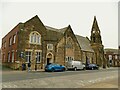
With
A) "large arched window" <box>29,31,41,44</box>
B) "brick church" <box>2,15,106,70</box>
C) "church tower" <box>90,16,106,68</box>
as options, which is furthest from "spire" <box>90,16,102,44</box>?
"large arched window" <box>29,31,41,44</box>

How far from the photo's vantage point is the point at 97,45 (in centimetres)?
5259

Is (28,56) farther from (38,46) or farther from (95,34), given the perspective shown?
(95,34)

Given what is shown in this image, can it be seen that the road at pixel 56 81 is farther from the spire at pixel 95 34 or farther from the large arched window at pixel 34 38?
the spire at pixel 95 34

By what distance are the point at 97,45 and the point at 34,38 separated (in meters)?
26.4

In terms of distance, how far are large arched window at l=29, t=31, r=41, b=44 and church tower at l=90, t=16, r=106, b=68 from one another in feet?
78.5

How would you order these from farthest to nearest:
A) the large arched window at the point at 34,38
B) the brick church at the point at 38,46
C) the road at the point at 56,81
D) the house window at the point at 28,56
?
the large arched window at the point at 34,38, the house window at the point at 28,56, the brick church at the point at 38,46, the road at the point at 56,81

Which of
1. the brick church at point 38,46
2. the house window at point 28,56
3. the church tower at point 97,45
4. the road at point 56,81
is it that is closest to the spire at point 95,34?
the church tower at point 97,45

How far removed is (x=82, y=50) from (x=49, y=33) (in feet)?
38.7

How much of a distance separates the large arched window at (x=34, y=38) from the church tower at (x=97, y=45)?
23.9 meters

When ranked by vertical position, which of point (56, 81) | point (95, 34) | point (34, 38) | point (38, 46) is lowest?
point (56, 81)

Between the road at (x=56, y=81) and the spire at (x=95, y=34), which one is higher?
the spire at (x=95, y=34)

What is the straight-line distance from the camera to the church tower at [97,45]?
51463 mm

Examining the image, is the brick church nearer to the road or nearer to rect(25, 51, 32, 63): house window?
rect(25, 51, 32, 63): house window

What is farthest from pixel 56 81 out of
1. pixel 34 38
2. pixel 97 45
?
pixel 97 45
